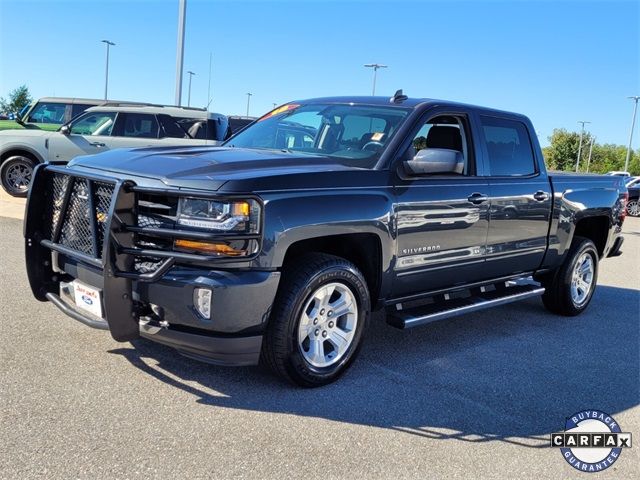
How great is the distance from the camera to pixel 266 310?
3.47 meters

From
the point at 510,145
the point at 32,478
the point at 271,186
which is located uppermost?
the point at 510,145

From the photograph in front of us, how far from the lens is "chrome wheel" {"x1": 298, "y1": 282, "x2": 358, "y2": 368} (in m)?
3.80

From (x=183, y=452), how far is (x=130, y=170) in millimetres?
1672

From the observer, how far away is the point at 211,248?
3.37 metres

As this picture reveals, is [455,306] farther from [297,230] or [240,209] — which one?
[240,209]

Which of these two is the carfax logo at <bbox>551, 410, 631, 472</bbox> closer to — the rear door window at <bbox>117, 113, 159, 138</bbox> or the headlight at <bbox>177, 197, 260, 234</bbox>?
the headlight at <bbox>177, 197, 260, 234</bbox>

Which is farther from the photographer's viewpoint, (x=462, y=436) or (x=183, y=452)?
(x=462, y=436)

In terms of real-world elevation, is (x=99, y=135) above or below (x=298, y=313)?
above

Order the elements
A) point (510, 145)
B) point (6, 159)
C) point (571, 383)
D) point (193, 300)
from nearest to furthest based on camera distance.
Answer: point (193, 300) → point (571, 383) → point (510, 145) → point (6, 159)

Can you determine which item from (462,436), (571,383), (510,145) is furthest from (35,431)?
(510,145)

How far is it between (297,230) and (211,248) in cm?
51

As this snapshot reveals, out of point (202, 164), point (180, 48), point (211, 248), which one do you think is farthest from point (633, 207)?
point (211, 248)

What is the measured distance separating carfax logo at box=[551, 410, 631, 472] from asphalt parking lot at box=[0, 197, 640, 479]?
0.06 metres

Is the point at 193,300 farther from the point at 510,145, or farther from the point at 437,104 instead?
the point at 510,145
